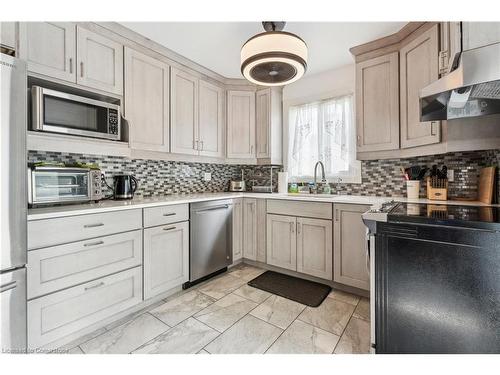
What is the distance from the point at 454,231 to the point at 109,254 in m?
2.06

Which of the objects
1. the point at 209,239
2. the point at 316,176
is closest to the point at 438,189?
the point at 316,176

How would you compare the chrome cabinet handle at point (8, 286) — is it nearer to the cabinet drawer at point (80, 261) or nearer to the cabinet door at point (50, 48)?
the cabinet drawer at point (80, 261)

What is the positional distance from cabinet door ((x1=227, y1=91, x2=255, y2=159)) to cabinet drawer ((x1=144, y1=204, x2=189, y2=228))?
3.79 feet

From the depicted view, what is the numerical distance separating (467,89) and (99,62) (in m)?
2.50

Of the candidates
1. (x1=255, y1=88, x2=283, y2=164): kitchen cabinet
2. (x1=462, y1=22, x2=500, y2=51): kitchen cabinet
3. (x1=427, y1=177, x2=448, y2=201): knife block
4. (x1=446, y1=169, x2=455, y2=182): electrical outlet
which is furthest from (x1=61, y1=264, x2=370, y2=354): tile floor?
(x1=462, y1=22, x2=500, y2=51): kitchen cabinet

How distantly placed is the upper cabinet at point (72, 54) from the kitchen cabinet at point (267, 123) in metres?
1.64

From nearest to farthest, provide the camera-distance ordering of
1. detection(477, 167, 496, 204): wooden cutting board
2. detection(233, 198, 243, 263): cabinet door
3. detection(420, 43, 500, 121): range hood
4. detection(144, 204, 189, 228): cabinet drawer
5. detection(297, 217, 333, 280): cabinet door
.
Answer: detection(420, 43, 500, 121): range hood < detection(477, 167, 496, 204): wooden cutting board < detection(144, 204, 189, 228): cabinet drawer < detection(297, 217, 333, 280): cabinet door < detection(233, 198, 243, 263): cabinet door

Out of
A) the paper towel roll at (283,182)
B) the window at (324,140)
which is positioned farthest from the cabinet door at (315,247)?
the window at (324,140)

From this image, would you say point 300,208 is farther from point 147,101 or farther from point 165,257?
point 147,101

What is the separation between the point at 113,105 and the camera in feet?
6.20

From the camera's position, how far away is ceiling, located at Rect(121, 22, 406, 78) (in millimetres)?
1890

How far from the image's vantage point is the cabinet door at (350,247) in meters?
2.01

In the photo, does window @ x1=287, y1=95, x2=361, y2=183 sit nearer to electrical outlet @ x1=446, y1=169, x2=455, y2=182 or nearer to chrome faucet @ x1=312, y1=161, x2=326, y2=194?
chrome faucet @ x1=312, y1=161, x2=326, y2=194

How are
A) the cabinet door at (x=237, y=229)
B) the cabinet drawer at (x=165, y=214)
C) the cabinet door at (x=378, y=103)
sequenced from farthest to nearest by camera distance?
the cabinet door at (x=237, y=229)
the cabinet door at (x=378, y=103)
the cabinet drawer at (x=165, y=214)
